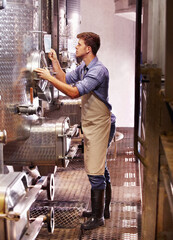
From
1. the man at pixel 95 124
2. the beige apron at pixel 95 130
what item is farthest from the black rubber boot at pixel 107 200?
the beige apron at pixel 95 130

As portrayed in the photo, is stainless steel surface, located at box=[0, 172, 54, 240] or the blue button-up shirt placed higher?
the blue button-up shirt

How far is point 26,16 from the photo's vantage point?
10.4 ft

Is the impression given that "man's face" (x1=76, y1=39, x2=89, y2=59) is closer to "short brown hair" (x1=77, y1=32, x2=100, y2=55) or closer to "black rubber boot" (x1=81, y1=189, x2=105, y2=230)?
"short brown hair" (x1=77, y1=32, x2=100, y2=55)

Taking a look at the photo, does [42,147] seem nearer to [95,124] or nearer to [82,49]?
[95,124]

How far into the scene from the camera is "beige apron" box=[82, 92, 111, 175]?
11.5ft

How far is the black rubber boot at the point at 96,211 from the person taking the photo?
3557mm

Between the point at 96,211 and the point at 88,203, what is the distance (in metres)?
0.56

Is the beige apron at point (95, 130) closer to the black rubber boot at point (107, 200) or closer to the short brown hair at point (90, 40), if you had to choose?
the black rubber boot at point (107, 200)

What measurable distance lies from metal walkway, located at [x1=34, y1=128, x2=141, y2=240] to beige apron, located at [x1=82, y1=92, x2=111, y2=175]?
488 millimetres

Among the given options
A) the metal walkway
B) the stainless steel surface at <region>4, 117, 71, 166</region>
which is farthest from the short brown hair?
the metal walkway

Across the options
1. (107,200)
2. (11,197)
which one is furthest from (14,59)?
(107,200)

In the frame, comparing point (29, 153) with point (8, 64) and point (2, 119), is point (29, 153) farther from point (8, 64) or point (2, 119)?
point (8, 64)

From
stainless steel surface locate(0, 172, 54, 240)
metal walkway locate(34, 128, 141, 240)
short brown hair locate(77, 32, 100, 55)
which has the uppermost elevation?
short brown hair locate(77, 32, 100, 55)

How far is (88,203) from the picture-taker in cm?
414
